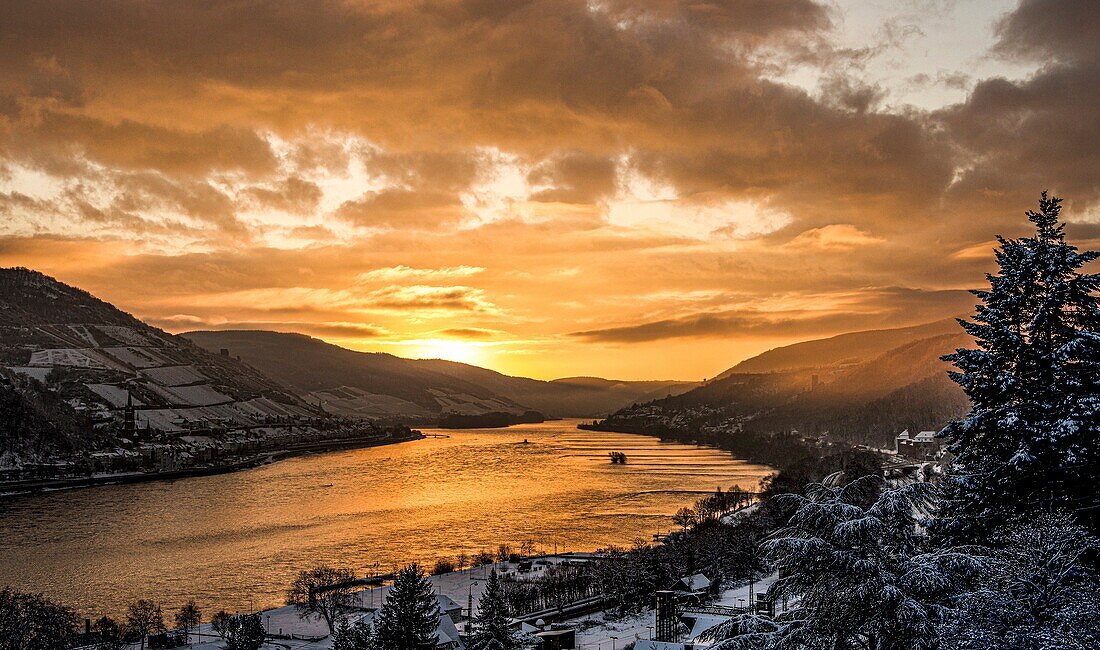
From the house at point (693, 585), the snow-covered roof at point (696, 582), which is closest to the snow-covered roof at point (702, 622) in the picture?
the house at point (693, 585)

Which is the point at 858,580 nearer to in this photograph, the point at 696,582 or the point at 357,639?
the point at 357,639

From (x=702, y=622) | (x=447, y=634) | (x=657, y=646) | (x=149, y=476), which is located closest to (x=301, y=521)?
(x=447, y=634)

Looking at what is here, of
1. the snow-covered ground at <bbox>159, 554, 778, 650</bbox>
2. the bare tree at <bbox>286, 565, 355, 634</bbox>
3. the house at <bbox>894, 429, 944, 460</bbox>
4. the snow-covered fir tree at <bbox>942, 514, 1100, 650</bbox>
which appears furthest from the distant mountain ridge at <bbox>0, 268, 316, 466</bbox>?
the snow-covered fir tree at <bbox>942, 514, 1100, 650</bbox>

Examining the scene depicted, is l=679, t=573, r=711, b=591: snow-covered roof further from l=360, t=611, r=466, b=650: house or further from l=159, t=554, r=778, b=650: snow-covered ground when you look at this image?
l=360, t=611, r=466, b=650: house

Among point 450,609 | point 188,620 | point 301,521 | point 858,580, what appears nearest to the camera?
point 858,580

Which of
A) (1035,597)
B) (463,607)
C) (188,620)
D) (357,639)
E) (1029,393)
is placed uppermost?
(1029,393)

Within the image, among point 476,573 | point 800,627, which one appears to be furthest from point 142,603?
point 800,627
